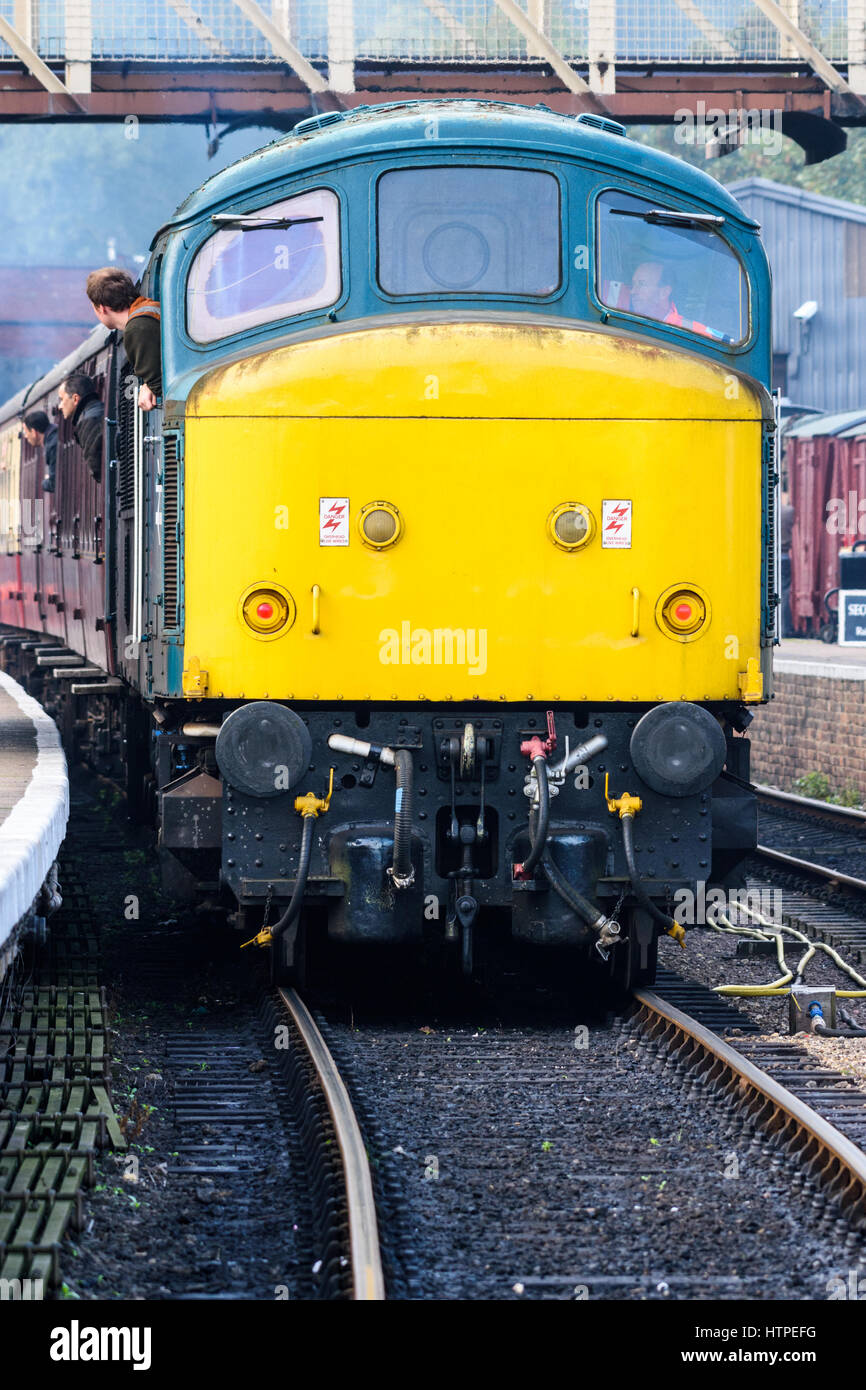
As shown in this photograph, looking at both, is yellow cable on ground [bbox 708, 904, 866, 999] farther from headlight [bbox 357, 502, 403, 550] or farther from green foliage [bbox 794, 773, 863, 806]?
green foliage [bbox 794, 773, 863, 806]

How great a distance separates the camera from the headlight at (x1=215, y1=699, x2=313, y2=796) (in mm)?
7691

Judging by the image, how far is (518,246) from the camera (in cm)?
814

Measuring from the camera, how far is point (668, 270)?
27.2ft

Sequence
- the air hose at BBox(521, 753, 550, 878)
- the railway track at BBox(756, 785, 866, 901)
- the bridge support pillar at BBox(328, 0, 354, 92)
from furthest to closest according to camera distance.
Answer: the bridge support pillar at BBox(328, 0, 354, 92), the railway track at BBox(756, 785, 866, 901), the air hose at BBox(521, 753, 550, 878)

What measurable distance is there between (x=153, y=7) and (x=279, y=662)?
13.0 meters

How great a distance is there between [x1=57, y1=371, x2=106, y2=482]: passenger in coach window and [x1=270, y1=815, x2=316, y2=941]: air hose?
4921 mm

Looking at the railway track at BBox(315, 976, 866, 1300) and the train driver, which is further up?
the train driver

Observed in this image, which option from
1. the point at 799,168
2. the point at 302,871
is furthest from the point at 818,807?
the point at 799,168

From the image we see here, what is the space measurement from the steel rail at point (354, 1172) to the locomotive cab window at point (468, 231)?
3.14 m

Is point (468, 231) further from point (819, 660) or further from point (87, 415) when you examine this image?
point (819, 660)

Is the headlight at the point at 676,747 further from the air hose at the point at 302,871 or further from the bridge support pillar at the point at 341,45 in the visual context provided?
the bridge support pillar at the point at 341,45

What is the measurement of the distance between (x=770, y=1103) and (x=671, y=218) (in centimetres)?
384

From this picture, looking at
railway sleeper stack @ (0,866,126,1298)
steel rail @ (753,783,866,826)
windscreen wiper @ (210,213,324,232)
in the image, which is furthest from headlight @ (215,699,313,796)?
steel rail @ (753,783,866,826)

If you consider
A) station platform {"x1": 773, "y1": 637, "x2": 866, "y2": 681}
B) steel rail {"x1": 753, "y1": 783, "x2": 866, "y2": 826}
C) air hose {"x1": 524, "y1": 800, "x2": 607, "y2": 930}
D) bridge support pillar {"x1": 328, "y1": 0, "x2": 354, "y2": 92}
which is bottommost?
steel rail {"x1": 753, "y1": 783, "x2": 866, "y2": 826}
